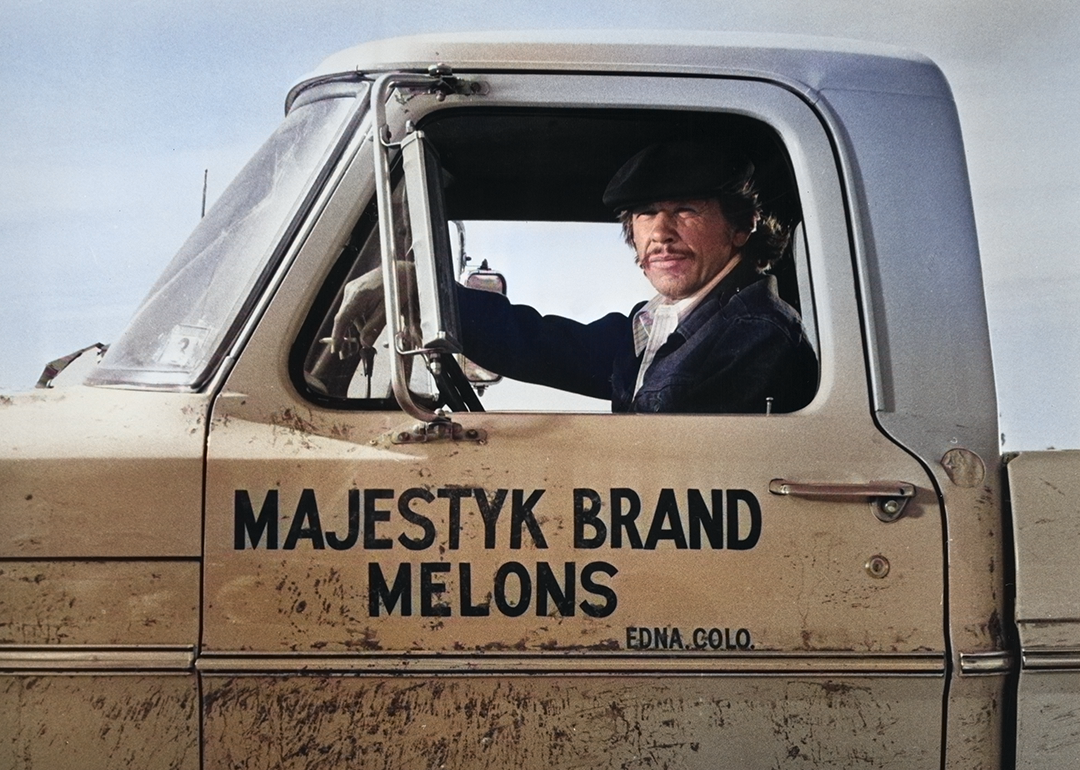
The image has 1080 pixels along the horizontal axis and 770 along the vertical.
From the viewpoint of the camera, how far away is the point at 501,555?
197cm

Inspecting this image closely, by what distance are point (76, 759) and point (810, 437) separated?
4.77 ft

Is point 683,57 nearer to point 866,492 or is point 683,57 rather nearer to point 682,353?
point 682,353

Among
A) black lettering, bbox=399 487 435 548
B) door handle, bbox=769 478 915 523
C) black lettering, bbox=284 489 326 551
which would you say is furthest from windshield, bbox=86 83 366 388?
door handle, bbox=769 478 915 523

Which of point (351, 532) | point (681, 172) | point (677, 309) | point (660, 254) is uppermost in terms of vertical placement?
point (681, 172)

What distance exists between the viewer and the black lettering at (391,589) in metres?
1.97

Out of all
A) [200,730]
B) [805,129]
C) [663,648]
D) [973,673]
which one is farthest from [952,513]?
[200,730]

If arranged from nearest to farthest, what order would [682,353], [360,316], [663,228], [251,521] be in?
[251,521] → [360,316] → [682,353] → [663,228]

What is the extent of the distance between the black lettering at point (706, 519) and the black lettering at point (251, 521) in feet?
2.49

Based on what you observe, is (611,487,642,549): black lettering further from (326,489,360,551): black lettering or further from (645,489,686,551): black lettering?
(326,489,360,551): black lettering

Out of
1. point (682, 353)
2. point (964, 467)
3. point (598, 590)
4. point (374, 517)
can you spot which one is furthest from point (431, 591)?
point (964, 467)

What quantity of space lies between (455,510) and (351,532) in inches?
7.6

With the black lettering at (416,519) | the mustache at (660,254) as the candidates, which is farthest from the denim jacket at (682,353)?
the black lettering at (416,519)

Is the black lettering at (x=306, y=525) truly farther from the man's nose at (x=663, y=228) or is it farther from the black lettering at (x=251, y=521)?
the man's nose at (x=663, y=228)

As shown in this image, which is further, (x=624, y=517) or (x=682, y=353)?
(x=682, y=353)
